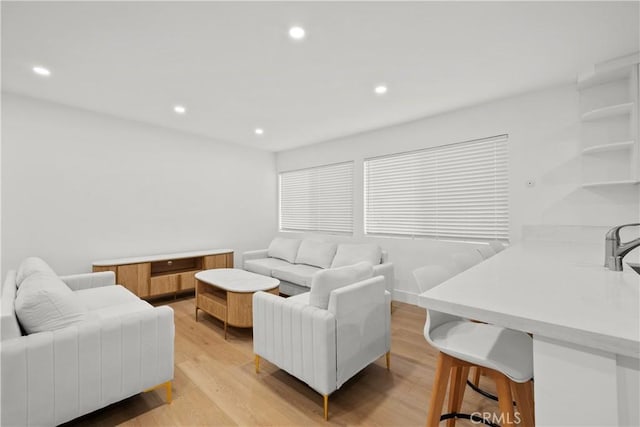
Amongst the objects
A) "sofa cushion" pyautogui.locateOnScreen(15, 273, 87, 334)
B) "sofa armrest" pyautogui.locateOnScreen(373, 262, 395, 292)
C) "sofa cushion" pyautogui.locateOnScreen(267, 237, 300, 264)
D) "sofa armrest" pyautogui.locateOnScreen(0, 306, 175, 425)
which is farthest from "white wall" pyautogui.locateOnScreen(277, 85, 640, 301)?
"sofa cushion" pyautogui.locateOnScreen(15, 273, 87, 334)

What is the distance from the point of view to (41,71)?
8.54ft

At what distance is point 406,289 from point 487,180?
1.77 meters

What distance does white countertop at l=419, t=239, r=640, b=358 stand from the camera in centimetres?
66

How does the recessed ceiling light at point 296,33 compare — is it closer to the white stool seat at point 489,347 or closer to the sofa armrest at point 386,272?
the white stool seat at point 489,347

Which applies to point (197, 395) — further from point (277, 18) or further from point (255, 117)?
point (255, 117)

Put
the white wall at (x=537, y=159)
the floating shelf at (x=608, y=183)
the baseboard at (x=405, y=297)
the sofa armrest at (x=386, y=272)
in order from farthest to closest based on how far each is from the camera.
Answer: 1. the baseboard at (x=405, y=297)
2. the sofa armrest at (x=386, y=272)
3. the white wall at (x=537, y=159)
4. the floating shelf at (x=608, y=183)

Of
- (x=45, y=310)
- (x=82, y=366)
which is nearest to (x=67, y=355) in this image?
(x=82, y=366)

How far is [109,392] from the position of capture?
168 cm

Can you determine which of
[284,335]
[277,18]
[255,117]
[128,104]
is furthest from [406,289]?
[128,104]

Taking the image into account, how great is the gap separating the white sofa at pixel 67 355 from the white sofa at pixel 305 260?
2150mm

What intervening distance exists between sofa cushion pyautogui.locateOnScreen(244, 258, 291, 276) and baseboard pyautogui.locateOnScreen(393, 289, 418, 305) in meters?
1.71

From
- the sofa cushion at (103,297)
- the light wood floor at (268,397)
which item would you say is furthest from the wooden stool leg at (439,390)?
the sofa cushion at (103,297)

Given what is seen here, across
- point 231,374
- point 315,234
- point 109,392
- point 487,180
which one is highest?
point 487,180

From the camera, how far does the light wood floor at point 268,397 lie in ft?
5.73
